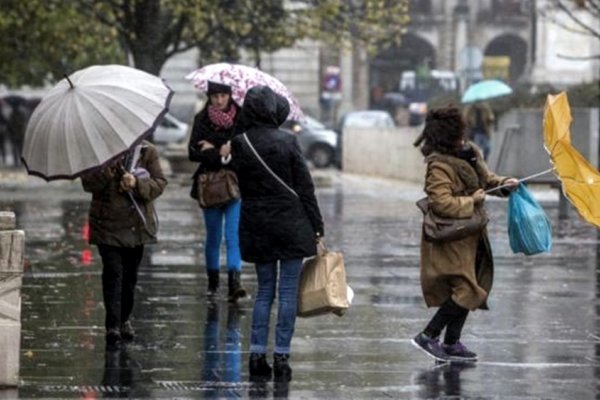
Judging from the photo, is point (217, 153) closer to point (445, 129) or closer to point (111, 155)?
point (111, 155)

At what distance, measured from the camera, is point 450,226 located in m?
11.2

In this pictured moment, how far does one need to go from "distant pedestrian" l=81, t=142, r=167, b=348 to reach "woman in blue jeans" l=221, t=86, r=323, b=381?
1429 millimetres

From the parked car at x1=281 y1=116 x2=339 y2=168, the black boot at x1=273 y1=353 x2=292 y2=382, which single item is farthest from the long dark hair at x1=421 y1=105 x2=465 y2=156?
the parked car at x1=281 y1=116 x2=339 y2=168

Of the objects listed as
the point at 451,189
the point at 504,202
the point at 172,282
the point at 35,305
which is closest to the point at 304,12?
the point at 504,202

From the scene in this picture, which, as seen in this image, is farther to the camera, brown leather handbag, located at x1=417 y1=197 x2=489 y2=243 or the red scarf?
the red scarf

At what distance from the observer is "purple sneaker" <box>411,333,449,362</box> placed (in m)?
11.4

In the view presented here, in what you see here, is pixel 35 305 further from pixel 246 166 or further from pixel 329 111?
pixel 329 111

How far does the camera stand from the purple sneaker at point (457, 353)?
11.4 meters

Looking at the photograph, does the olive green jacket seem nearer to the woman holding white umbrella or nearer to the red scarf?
the woman holding white umbrella

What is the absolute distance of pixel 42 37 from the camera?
3684cm

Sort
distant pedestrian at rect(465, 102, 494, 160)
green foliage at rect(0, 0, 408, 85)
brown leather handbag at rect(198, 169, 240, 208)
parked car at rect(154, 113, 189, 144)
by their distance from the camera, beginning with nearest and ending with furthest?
1. brown leather handbag at rect(198, 169, 240, 208)
2. green foliage at rect(0, 0, 408, 85)
3. distant pedestrian at rect(465, 102, 494, 160)
4. parked car at rect(154, 113, 189, 144)

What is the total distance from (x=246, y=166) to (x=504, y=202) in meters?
19.1

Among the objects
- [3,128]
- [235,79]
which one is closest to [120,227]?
[235,79]

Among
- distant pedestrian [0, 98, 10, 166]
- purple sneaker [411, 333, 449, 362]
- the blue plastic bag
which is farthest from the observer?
distant pedestrian [0, 98, 10, 166]
